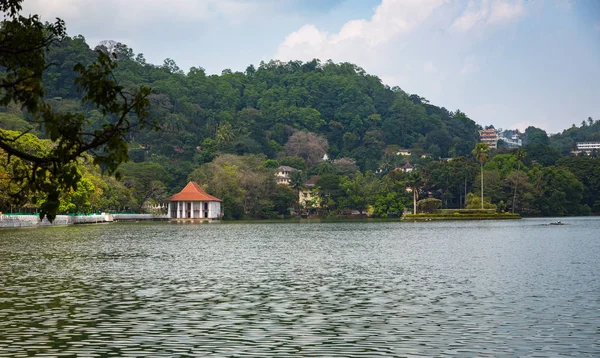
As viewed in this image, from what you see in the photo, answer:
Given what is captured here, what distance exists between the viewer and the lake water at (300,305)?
658 inches

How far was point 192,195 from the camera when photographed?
13550cm

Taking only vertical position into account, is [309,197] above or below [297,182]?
below

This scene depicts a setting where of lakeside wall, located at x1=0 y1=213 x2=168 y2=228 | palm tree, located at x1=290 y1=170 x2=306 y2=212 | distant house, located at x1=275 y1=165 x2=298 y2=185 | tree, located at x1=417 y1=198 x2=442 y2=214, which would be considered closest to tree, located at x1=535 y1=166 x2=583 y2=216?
tree, located at x1=417 y1=198 x2=442 y2=214

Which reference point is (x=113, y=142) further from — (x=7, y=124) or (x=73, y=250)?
(x=7, y=124)

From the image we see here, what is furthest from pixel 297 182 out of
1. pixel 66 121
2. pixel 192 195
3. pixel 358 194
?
pixel 66 121

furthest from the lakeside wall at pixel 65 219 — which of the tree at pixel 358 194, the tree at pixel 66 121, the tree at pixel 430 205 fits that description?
the tree at pixel 66 121

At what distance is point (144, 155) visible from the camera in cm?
17400

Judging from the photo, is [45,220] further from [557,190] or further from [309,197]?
[557,190]

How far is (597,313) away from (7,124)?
431 ft

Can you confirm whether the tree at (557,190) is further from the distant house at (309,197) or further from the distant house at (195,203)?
the distant house at (195,203)

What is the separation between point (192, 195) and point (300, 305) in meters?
114

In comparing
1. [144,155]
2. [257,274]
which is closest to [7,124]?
[144,155]

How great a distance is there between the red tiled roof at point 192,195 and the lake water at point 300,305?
91.3 meters

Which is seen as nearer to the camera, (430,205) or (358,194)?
(430,205)
